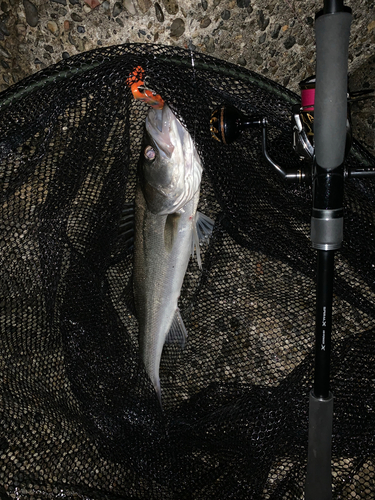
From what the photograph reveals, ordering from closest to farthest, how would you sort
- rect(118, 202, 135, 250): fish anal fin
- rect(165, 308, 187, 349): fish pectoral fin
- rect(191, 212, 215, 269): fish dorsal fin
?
rect(191, 212, 215, 269): fish dorsal fin → rect(118, 202, 135, 250): fish anal fin → rect(165, 308, 187, 349): fish pectoral fin

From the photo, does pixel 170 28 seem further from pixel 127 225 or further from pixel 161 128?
pixel 127 225

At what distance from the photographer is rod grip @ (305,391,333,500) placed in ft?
5.03

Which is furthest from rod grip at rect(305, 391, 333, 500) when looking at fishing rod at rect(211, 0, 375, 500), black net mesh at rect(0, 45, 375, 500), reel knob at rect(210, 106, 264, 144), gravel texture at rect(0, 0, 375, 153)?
gravel texture at rect(0, 0, 375, 153)

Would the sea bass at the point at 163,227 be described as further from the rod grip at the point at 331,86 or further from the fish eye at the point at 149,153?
the rod grip at the point at 331,86

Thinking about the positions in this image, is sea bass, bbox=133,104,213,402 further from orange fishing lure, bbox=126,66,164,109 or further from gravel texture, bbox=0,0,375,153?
gravel texture, bbox=0,0,375,153

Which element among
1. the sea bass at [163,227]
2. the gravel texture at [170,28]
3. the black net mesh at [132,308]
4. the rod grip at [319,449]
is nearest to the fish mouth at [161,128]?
the sea bass at [163,227]

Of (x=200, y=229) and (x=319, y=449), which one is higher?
(x=200, y=229)

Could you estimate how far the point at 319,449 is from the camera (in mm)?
1572

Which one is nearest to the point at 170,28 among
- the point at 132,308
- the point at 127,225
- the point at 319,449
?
the point at 127,225

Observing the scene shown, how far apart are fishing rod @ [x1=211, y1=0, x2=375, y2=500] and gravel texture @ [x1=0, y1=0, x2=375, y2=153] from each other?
1.00 m

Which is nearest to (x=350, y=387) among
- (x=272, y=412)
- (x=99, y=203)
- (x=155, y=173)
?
(x=272, y=412)

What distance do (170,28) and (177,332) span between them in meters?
1.90

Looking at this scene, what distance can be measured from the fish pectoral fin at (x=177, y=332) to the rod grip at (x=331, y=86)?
1.28 meters

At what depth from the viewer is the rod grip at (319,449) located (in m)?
1.53
